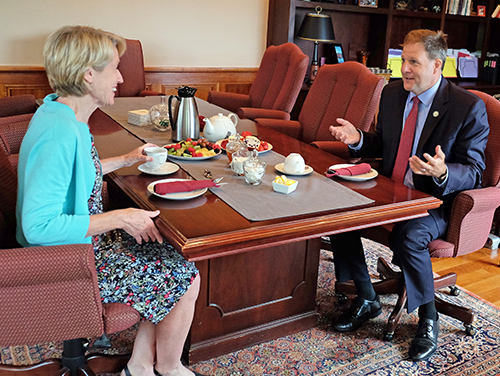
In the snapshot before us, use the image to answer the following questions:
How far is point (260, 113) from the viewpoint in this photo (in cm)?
350

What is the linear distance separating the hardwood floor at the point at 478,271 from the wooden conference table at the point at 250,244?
1.03 metres

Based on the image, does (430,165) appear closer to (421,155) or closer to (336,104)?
(421,155)

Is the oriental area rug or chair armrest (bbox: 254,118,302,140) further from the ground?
chair armrest (bbox: 254,118,302,140)

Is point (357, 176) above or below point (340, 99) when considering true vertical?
below

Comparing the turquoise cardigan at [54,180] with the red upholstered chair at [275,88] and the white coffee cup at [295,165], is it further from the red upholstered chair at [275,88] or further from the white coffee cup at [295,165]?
the red upholstered chair at [275,88]

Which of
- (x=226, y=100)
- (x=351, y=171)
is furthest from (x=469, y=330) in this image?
(x=226, y=100)

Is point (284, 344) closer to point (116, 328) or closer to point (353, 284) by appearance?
point (353, 284)

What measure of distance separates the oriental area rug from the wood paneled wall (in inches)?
109

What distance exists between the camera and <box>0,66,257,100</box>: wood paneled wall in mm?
4098

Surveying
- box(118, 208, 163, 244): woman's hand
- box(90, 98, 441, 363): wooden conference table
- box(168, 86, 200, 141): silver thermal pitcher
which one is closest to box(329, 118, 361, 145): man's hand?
box(90, 98, 441, 363): wooden conference table

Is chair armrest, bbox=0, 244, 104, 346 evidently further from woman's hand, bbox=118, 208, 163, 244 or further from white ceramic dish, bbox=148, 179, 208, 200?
white ceramic dish, bbox=148, 179, 208, 200

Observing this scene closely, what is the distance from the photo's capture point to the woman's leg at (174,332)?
63.4 inches

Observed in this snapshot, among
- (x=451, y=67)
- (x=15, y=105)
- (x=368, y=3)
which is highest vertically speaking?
(x=368, y=3)

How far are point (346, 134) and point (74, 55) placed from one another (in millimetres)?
1291
